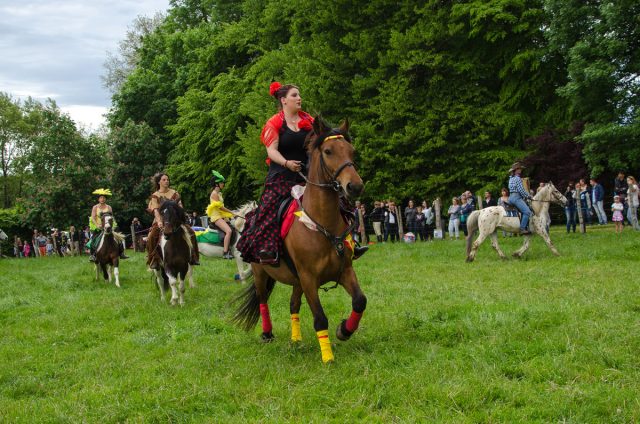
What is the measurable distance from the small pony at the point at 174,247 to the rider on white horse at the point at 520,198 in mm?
9036

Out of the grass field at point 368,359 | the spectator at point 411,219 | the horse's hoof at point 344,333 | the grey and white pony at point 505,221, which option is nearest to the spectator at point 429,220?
the spectator at point 411,219

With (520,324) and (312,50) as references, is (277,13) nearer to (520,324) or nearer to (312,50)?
(312,50)

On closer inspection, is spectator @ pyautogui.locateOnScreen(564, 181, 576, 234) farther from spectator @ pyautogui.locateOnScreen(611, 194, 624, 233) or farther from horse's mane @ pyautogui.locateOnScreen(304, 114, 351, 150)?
horse's mane @ pyautogui.locateOnScreen(304, 114, 351, 150)

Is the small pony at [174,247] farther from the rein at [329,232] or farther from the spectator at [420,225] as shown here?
the spectator at [420,225]

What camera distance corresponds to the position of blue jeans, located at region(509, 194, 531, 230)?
641 inches

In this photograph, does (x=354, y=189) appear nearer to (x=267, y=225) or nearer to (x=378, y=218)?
(x=267, y=225)

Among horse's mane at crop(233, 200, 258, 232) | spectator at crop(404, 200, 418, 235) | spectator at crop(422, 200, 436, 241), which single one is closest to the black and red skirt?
horse's mane at crop(233, 200, 258, 232)

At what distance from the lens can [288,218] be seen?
23.3 ft

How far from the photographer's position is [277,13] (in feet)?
111

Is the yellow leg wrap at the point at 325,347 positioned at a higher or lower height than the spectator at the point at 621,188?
lower

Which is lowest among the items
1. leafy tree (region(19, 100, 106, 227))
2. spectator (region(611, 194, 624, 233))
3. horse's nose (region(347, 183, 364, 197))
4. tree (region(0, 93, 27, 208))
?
spectator (region(611, 194, 624, 233))

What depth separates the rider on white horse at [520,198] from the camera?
16297 mm

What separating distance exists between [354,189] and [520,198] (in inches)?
464

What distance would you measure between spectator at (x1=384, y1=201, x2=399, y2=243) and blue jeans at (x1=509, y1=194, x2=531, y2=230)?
9722 millimetres
